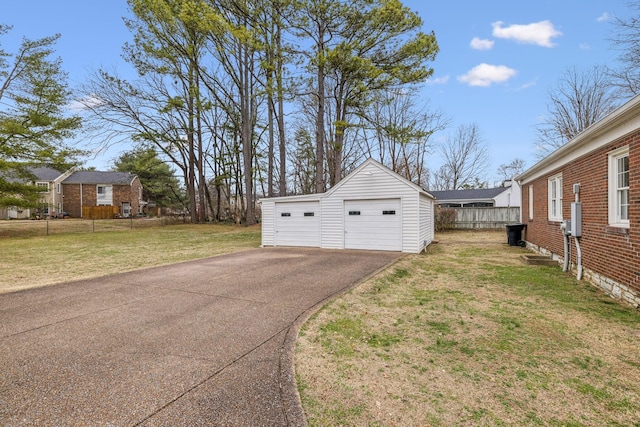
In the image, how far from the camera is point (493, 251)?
1160cm

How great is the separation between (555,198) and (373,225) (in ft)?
18.4

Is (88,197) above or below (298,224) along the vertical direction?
above

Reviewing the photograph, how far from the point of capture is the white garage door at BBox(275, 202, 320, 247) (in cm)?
1256

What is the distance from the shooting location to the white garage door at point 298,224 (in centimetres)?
1256

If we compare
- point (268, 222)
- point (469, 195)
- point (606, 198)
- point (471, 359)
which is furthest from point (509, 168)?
point (471, 359)

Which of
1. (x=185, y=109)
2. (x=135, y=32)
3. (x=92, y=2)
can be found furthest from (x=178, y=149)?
(x=92, y=2)

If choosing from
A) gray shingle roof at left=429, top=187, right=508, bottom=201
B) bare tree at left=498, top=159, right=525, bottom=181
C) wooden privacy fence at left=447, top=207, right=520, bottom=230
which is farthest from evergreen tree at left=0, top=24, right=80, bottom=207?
bare tree at left=498, top=159, right=525, bottom=181

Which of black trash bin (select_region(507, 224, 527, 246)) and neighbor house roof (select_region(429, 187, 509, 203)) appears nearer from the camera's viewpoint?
black trash bin (select_region(507, 224, 527, 246))

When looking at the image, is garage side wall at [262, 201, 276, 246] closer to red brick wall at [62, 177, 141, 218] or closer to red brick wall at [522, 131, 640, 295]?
red brick wall at [522, 131, 640, 295]

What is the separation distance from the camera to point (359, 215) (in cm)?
1184

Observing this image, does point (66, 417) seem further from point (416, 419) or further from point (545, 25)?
point (545, 25)

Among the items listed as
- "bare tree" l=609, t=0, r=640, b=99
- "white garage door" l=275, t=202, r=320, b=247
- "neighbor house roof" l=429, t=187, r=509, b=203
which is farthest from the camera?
"neighbor house roof" l=429, t=187, r=509, b=203

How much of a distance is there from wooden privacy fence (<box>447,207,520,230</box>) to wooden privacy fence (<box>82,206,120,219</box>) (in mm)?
35934

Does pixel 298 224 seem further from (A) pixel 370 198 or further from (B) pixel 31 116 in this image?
(B) pixel 31 116
